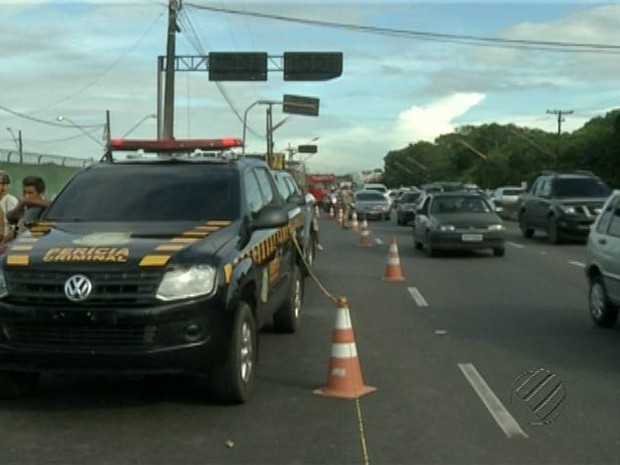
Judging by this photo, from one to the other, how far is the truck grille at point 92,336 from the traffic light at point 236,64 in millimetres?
32730

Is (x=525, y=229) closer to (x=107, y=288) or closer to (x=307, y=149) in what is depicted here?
(x=107, y=288)

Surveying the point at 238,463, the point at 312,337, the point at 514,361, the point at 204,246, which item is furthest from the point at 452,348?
the point at 238,463

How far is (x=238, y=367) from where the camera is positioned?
6.48 metres

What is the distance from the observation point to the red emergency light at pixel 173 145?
9773 millimetres

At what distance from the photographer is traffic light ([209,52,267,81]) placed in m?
38.0

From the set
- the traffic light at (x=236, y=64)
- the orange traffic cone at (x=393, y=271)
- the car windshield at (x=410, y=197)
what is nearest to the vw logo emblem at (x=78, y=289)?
the orange traffic cone at (x=393, y=271)

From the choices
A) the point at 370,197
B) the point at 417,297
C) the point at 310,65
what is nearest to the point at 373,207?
the point at 370,197

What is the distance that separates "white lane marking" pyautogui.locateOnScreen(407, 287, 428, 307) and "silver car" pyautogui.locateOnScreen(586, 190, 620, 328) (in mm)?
2550

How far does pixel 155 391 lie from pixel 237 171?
214cm

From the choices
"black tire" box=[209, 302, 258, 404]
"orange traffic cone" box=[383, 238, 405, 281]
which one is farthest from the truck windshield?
"orange traffic cone" box=[383, 238, 405, 281]

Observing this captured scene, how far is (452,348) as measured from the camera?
8891 mm

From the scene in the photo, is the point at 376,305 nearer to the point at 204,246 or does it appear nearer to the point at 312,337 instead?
the point at 312,337

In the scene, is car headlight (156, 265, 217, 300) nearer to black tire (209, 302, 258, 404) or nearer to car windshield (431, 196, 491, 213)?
black tire (209, 302, 258, 404)

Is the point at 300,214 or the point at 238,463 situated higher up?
the point at 300,214
